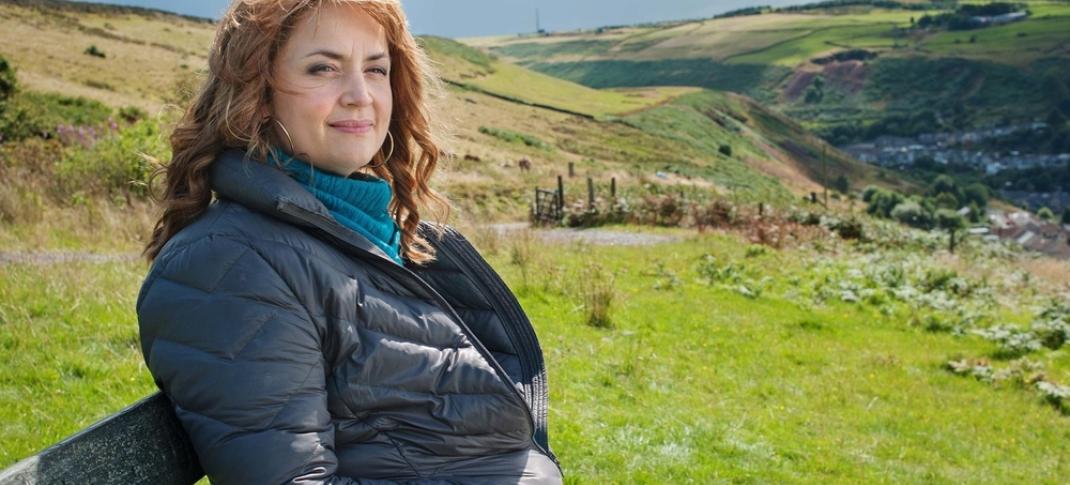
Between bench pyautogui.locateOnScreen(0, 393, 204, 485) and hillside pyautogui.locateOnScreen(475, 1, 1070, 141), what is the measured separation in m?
155

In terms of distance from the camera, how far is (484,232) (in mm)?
14672

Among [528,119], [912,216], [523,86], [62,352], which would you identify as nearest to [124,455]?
[62,352]

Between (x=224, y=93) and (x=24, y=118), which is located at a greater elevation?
(x=224, y=93)

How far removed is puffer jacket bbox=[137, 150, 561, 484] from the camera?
5.72 ft

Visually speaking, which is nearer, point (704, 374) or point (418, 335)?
point (418, 335)

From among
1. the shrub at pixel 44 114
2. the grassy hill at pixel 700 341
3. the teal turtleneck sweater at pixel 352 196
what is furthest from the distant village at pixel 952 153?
the teal turtleneck sweater at pixel 352 196

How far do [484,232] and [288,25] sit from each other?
41.1ft

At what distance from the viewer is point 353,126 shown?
2270 mm

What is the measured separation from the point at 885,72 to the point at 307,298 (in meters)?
183

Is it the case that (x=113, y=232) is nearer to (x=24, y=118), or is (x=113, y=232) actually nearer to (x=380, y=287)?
(x=380, y=287)

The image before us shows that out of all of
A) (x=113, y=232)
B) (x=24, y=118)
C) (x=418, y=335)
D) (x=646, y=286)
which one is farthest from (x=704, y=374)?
(x=24, y=118)

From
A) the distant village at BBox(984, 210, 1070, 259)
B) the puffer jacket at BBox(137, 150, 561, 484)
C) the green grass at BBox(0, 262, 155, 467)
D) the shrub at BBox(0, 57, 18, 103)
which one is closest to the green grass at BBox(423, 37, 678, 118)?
the distant village at BBox(984, 210, 1070, 259)

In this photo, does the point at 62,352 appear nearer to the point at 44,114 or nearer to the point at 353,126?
the point at 353,126

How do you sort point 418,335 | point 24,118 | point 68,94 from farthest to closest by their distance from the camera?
point 68,94
point 24,118
point 418,335
